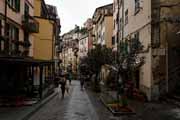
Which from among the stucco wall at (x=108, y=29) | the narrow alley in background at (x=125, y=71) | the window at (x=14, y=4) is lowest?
the narrow alley in background at (x=125, y=71)

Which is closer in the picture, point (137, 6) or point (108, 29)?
point (137, 6)

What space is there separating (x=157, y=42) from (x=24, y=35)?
12452mm

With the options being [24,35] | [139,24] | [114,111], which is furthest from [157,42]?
[24,35]

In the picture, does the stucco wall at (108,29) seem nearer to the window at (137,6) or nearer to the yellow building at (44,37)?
the yellow building at (44,37)

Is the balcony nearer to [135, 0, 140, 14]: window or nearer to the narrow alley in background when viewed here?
the narrow alley in background

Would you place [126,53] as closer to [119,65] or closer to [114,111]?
[119,65]

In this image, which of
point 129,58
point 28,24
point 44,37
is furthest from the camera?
point 44,37

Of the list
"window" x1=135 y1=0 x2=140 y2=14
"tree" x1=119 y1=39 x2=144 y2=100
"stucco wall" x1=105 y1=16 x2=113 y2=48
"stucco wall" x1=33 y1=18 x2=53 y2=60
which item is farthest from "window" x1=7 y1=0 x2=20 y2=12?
"stucco wall" x1=105 y1=16 x2=113 y2=48

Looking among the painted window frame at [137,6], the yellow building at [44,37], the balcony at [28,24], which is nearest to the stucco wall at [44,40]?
the yellow building at [44,37]

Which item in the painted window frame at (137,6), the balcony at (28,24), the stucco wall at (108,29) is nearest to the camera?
the painted window frame at (137,6)

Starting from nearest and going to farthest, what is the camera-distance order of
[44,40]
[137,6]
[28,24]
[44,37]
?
[137,6], [28,24], [44,37], [44,40]

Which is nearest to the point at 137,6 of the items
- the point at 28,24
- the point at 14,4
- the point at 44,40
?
the point at 28,24

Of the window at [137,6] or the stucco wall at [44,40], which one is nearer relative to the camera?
the window at [137,6]

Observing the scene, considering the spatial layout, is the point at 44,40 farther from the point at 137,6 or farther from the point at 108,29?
the point at 137,6
